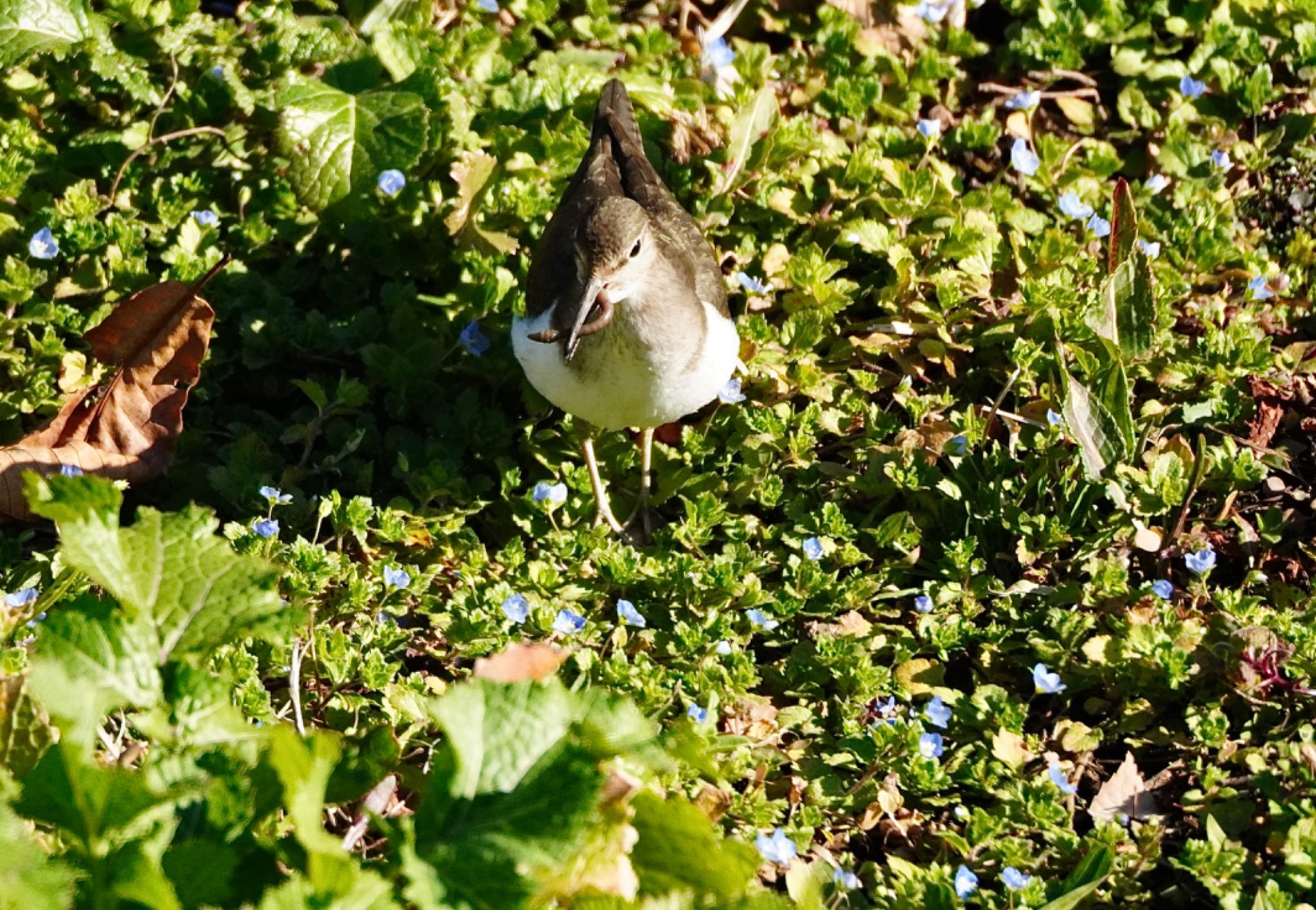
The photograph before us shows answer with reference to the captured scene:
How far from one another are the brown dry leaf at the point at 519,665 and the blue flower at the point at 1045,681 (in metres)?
1.78

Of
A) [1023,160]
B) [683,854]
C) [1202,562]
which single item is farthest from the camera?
[1023,160]

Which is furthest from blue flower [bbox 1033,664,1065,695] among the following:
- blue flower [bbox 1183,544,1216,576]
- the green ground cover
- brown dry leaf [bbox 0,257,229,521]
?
brown dry leaf [bbox 0,257,229,521]

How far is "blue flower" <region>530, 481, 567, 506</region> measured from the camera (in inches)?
203

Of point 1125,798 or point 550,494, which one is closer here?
point 1125,798

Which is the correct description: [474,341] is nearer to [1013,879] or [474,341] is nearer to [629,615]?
[629,615]

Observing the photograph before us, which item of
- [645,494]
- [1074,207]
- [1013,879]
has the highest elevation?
[1074,207]

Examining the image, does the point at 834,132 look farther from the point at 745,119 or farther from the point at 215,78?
the point at 215,78

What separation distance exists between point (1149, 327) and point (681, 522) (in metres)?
1.80

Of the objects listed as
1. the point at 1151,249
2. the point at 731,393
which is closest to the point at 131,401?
the point at 731,393

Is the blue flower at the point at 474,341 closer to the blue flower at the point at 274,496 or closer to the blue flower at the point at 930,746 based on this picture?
the blue flower at the point at 274,496

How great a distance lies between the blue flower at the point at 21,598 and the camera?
170 inches

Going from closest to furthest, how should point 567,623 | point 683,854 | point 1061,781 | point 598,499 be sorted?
point 683,854, point 1061,781, point 567,623, point 598,499

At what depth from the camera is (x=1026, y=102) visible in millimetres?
6555

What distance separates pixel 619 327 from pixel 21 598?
2.03 meters
